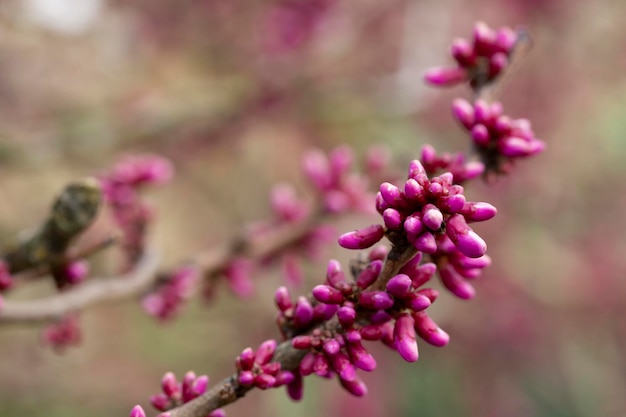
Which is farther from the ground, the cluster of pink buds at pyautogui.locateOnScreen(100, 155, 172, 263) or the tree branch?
the cluster of pink buds at pyautogui.locateOnScreen(100, 155, 172, 263)

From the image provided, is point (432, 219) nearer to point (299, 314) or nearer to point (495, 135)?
point (299, 314)

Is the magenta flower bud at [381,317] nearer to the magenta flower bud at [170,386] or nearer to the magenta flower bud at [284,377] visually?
the magenta flower bud at [284,377]

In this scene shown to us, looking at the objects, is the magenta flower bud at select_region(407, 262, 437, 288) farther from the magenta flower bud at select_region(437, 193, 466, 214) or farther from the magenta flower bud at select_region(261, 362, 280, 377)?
the magenta flower bud at select_region(261, 362, 280, 377)

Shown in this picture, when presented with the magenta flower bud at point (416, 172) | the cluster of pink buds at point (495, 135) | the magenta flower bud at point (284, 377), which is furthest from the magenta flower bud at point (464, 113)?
the magenta flower bud at point (284, 377)

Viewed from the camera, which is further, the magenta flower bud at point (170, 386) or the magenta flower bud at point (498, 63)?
the magenta flower bud at point (498, 63)

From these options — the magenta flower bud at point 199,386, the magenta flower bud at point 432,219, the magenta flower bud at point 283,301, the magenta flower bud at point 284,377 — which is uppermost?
the magenta flower bud at point 283,301

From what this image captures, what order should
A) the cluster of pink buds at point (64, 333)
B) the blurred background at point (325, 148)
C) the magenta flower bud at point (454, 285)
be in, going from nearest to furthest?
the magenta flower bud at point (454, 285), the cluster of pink buds at point (64, 333), the blurred background at point (325, 148)

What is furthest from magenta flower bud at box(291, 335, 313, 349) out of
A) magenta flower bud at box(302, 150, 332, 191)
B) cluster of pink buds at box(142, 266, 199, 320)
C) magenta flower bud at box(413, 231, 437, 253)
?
magenta flower bud at box(302, 150, 332, 191)
